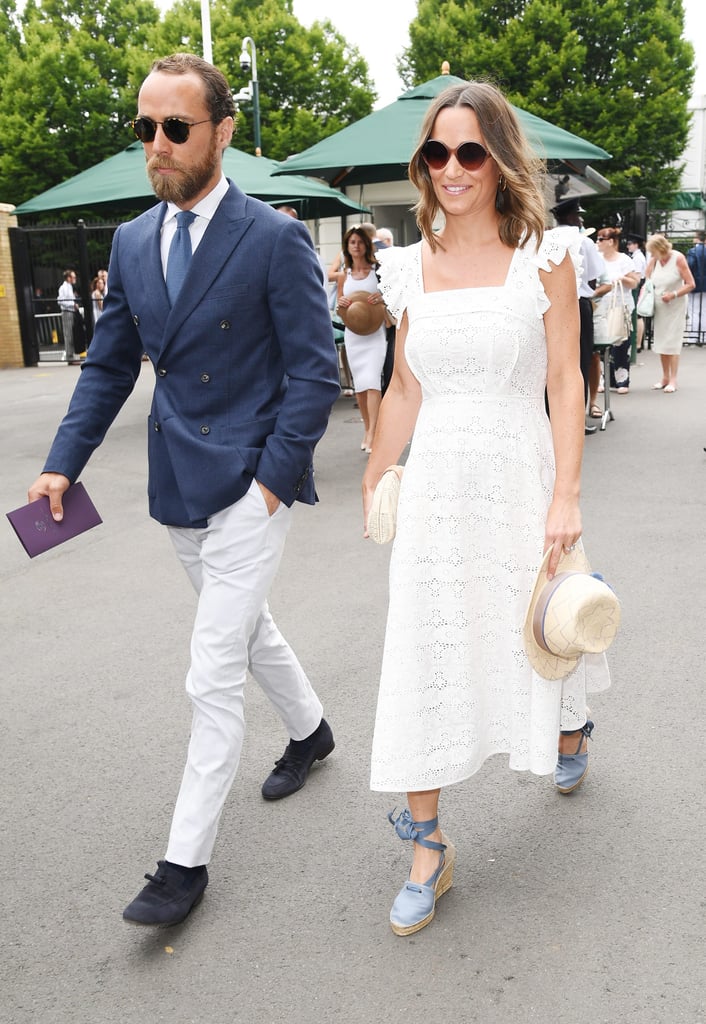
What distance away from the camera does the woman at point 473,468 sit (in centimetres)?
275

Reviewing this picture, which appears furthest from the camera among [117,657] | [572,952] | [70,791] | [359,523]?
[359,523]

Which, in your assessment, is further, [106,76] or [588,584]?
[106,76]

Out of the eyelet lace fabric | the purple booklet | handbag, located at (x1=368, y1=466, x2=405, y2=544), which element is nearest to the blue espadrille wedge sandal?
the eyelet lace fabric

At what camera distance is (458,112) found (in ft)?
8.97

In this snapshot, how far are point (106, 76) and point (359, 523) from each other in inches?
1527

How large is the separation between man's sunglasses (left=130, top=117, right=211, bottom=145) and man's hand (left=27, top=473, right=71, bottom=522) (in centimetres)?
98

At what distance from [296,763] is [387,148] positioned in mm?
7733

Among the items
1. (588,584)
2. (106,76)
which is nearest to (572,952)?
(588,584)

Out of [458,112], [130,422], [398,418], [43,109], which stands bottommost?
[130,422]

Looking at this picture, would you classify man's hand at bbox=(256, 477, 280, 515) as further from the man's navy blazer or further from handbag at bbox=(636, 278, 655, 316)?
handbag at bbox=(636, 278, 655, 316)

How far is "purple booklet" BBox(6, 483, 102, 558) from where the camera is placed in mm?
3016

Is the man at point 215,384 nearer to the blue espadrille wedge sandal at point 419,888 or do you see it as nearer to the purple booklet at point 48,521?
the purple booklet at point 48,521

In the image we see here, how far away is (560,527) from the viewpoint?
9.05 ft

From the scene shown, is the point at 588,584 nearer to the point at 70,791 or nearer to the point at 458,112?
the point at 458,112
